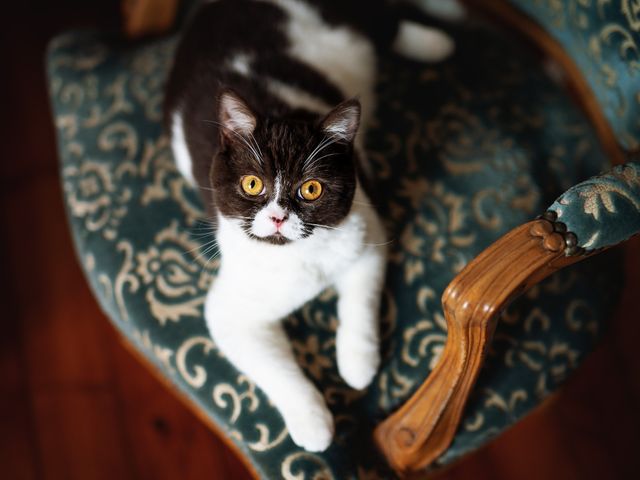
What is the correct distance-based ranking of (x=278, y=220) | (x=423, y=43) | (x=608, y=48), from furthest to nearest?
(x=423, y=43) → (x=608, y=48) → (x=278, y=220)

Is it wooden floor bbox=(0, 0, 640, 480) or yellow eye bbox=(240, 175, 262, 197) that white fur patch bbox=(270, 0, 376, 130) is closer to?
yellow eye bbox=(240, 175, 262, 197)

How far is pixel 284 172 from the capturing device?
0.88m

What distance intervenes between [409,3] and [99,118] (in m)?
0.75

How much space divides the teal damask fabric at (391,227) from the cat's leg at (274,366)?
27 mm

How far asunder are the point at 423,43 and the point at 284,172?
55cm

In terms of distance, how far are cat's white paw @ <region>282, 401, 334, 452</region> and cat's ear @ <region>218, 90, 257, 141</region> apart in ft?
1.47

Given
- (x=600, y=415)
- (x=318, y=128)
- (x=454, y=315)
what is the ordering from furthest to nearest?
1. (x=600, y=415)
2. (x=318, y=128)
3. (x=454, y=315)

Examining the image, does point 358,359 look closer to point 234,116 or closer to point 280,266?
point 280,266

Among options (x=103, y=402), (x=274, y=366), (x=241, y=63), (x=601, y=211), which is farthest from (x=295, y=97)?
(x=103, y=402)

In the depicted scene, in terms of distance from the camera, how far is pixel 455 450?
3.15 feet

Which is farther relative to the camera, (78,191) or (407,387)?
(78,191)

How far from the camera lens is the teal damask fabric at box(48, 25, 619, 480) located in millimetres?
958

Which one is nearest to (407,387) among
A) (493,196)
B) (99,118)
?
(493,196)

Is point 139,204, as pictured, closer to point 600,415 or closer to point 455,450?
point 455,450
